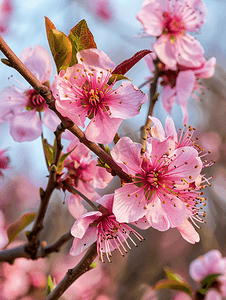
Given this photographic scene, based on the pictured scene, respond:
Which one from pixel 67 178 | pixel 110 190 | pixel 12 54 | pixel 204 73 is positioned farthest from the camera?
pixel 110 190

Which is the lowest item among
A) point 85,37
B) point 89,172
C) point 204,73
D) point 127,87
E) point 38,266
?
point 38,266

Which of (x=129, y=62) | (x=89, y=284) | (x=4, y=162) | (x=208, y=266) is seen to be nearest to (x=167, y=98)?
(x=129, y=62)

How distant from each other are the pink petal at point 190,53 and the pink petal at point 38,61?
1.81 feet

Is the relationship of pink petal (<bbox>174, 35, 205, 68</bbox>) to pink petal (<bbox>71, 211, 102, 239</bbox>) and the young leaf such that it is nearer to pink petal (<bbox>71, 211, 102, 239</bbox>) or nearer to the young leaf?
the young leaf

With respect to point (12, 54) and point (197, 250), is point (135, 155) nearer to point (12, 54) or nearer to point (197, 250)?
point (12, 54)

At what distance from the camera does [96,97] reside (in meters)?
0.74

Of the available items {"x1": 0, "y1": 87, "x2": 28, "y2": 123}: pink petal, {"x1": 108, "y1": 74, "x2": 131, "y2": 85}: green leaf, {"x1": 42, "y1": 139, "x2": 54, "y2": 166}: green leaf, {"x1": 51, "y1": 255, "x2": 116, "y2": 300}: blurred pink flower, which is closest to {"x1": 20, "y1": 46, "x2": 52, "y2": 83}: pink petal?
{"x1": 0, "y1": 87, "x2": 28, "y2": 123}: pink petal

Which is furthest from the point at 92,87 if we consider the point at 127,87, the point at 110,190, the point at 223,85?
the point at 223,85

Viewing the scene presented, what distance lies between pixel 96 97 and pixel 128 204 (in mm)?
299

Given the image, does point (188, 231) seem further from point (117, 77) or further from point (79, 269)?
point (117, 77)

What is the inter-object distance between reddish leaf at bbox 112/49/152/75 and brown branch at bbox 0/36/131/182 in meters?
0.18

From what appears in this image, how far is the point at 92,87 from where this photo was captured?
2.46 ft

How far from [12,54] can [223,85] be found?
11.0 ft

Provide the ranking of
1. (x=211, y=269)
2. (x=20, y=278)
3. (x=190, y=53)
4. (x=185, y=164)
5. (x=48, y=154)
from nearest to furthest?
(x=185, y=164)
(x=48, y=154)
(x=190, y=53)
(x=211, y=269)
(x=20, y=278)
